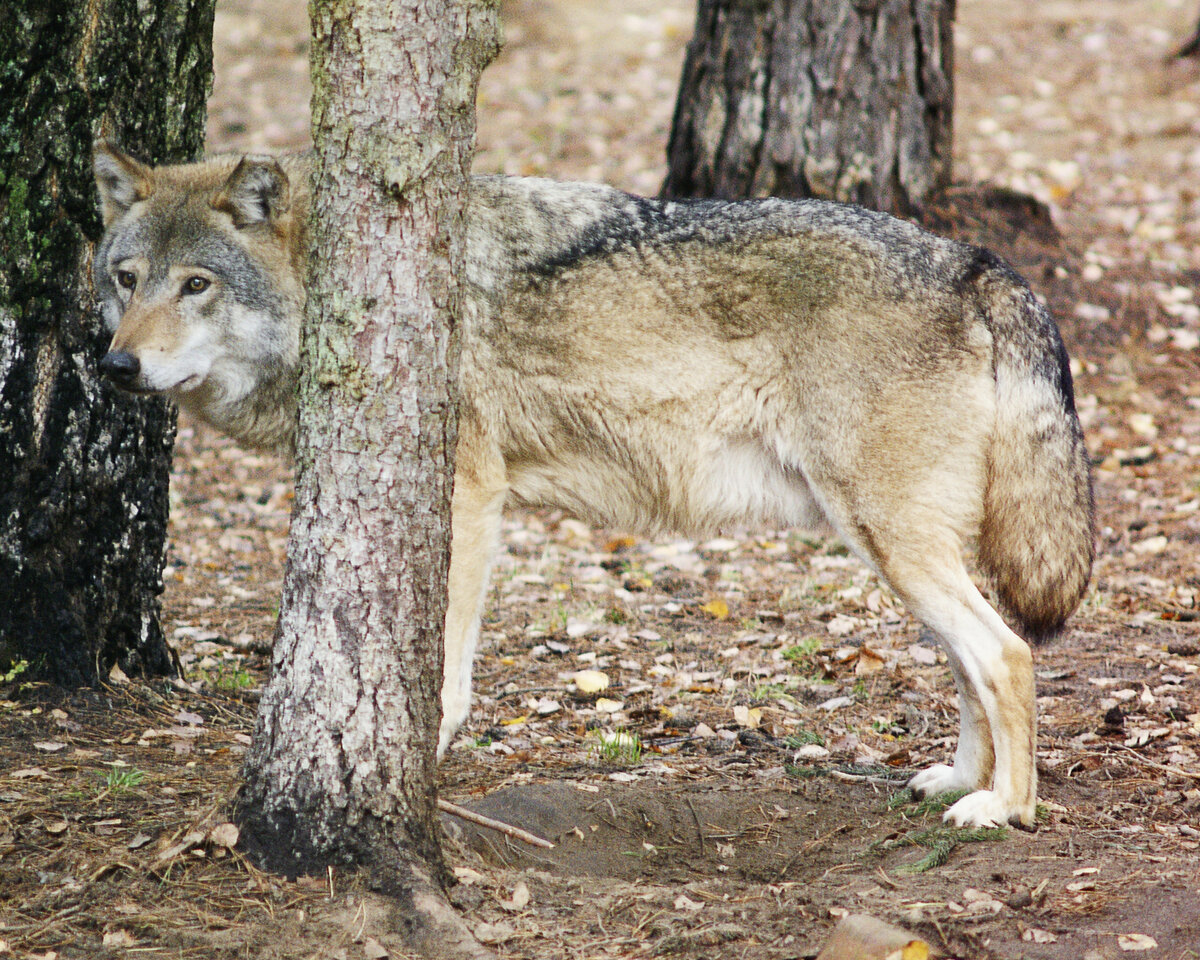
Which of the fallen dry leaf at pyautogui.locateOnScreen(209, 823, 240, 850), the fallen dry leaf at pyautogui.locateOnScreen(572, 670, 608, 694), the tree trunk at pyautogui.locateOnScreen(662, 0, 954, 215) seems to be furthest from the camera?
the tree trunk at pyautogui.locateOnScreen(662, 0, 954, 215)

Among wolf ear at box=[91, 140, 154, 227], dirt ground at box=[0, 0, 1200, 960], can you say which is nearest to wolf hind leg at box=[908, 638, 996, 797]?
dirt ground at box=[0, 0, 1200, 960]

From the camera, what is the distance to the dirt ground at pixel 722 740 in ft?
9.55

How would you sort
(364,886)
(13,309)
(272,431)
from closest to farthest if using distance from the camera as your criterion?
(364,886)
(13,309)
(272,431)

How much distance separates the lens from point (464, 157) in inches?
115

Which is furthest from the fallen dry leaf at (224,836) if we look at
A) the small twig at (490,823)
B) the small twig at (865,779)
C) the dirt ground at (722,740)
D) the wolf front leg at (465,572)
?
the small twig at (865,779)

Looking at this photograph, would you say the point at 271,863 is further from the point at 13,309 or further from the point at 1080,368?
the point at 1080,368

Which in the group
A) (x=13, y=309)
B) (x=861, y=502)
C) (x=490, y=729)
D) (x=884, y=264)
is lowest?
(x=490, y=729)

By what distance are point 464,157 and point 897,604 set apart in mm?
4061

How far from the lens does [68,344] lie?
4.18m

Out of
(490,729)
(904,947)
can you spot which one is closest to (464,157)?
(904,947)

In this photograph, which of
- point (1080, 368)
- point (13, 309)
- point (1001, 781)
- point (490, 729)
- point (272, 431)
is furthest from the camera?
point (1080, 368)

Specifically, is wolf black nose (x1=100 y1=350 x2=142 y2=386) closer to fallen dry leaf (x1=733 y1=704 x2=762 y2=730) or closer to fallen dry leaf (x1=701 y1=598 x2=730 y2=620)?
fallen dry leaf (x1=733 y1=704 x2=762 y2=730)

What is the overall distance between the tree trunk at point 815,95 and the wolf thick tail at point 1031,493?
419 cm

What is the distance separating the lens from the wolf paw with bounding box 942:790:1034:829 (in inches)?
146
